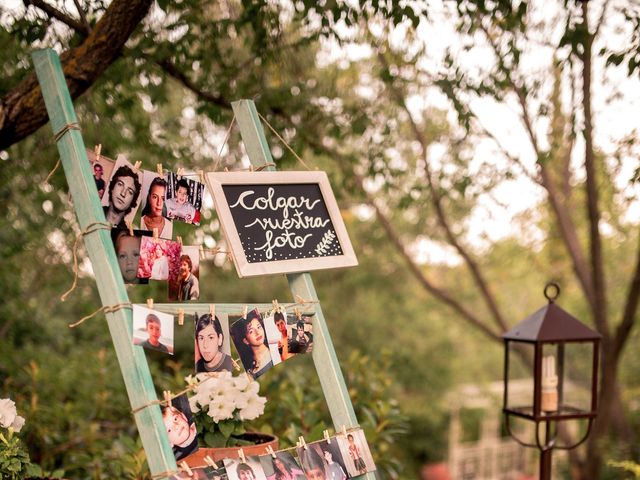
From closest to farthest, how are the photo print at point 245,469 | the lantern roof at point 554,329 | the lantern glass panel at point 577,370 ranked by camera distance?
the photo print at point 245,469 < the lantern roof at point 554,329 < the lantern glass panel at point 577,370

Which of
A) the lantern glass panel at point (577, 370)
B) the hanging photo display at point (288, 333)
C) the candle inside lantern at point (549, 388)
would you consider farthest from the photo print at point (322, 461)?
the lantern glass panel at point (577, 370)

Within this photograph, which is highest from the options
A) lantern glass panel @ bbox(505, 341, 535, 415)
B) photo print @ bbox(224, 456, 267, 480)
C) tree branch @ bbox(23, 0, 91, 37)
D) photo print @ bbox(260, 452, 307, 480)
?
tree branch @ bbox(23, 0, 91, 37)

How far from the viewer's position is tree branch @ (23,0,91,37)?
2276 mm

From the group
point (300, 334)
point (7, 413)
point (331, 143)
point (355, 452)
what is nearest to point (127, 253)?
point (300, 334)

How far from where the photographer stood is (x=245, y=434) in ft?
7.00

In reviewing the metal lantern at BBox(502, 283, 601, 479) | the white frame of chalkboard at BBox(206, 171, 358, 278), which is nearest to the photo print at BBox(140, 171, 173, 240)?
the white frame of chalkboard at BBox(206, 171, 358, 278)

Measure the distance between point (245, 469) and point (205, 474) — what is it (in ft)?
0.36

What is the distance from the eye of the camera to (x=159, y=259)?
5.63ft

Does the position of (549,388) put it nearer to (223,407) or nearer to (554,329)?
(554,329)

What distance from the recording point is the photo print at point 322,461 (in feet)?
5.65

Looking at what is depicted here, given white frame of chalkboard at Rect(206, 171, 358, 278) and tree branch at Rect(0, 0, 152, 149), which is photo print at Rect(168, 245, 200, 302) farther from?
tree branch at Rect(0, 0, 152, 149)

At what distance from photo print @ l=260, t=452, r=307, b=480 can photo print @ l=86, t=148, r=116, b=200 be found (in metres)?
0.74

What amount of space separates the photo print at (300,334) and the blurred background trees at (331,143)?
1.65ft

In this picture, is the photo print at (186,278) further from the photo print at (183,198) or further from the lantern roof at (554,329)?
the lantern roof at (554,329)
